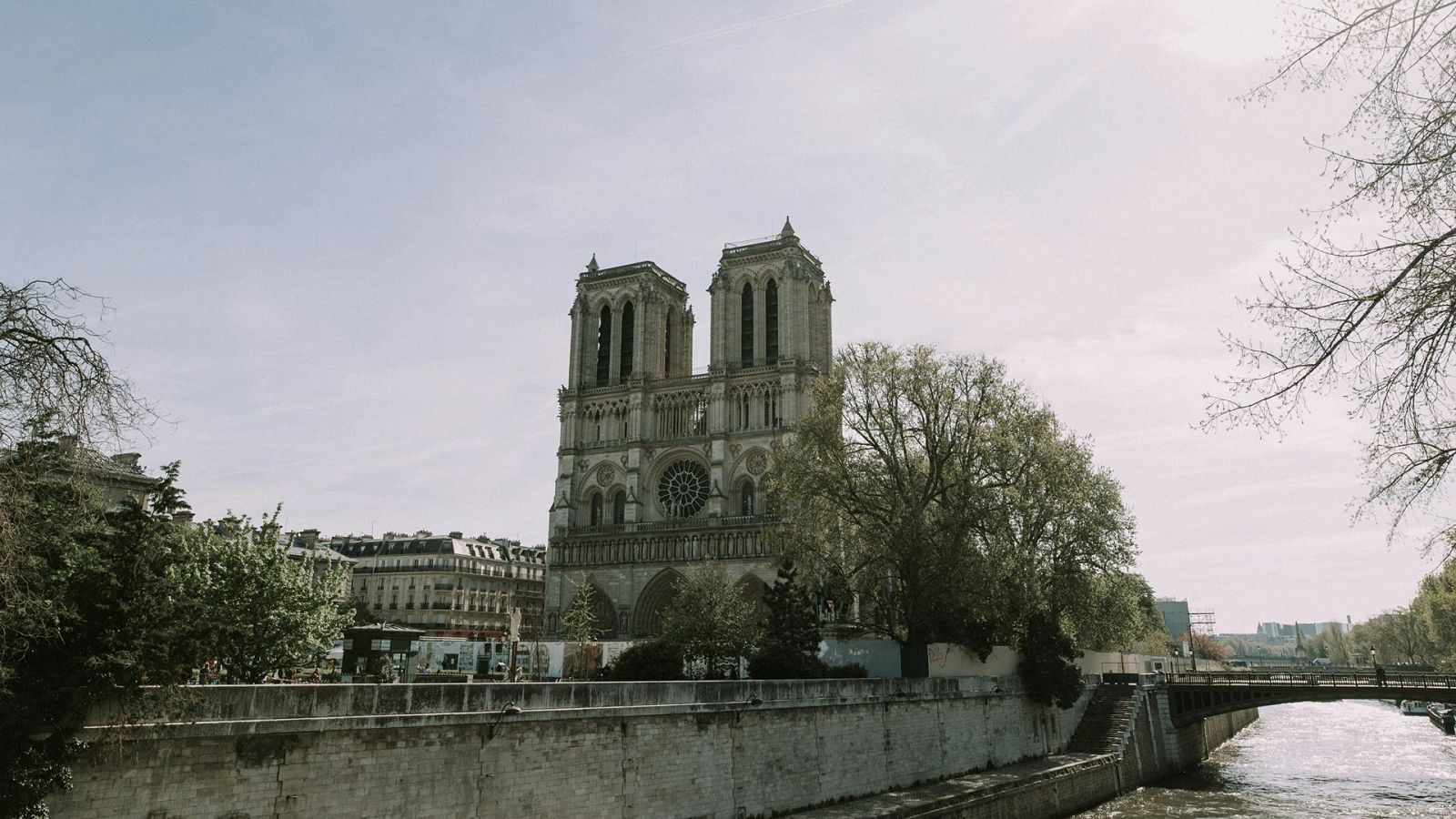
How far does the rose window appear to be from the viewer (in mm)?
57812

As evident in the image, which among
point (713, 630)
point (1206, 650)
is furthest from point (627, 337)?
point (1206, 650)

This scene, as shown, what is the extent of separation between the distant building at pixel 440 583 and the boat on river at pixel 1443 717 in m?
53.8

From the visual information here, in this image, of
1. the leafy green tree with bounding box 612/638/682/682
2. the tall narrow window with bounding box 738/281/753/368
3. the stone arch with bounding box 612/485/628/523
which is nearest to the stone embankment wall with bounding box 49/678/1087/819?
the leafy green tree with bounding box 612/638/682/682

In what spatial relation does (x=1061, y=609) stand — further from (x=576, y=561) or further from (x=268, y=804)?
(x=576, y=561)

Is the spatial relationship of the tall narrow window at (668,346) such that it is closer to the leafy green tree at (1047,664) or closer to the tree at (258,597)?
the leafy green tree at (1047,664)

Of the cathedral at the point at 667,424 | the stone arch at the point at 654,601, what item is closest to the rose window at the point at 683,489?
the cathedral at the point at 667,424

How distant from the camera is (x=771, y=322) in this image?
2346 inches

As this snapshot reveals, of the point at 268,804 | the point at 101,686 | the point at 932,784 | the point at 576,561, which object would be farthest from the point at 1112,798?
the point at 576,561

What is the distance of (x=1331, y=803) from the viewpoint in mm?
27328

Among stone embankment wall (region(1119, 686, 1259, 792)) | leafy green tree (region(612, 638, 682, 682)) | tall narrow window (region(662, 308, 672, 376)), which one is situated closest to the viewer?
leafy green tree (region(612, 638, 682, 682))

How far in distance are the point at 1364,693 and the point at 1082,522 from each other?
441 inches

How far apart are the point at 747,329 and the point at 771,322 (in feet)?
5.26

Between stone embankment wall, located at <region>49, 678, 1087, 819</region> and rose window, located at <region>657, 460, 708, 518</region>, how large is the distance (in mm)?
33384

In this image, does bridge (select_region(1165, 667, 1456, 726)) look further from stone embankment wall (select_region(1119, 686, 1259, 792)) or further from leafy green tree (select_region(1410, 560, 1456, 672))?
leafy green tree (select_region(1410, 560, 1456, 672))
